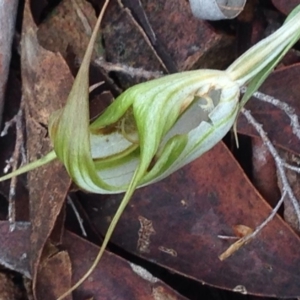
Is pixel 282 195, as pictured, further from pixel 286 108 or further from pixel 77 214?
pixel 77 214

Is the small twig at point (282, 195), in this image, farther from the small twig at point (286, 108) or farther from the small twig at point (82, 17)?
the small twig at point (82, 17)

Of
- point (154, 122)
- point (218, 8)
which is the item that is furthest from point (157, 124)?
point (218, 8)

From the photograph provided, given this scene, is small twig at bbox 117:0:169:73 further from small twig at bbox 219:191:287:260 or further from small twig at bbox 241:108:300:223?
small twig at bbox 219:191:287:260

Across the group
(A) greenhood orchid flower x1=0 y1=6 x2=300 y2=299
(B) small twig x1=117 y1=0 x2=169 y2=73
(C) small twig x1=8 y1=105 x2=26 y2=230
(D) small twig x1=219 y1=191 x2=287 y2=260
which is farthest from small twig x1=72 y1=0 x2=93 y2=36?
(D) small twig x1=219 y1=191 x2=287 y2=260

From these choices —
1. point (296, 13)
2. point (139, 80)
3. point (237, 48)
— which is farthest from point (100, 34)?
point (296, 13)

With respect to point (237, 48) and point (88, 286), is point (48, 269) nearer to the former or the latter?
point (88, 286)

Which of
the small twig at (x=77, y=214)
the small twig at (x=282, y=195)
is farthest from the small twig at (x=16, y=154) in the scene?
the small twig at (x=282, y=195)
